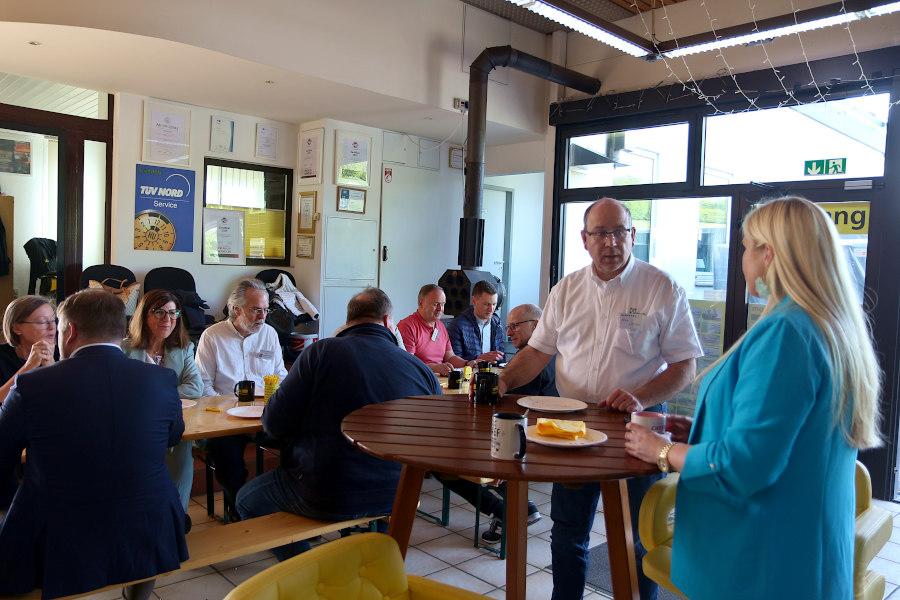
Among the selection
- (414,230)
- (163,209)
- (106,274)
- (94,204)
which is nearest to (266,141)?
(163,209)

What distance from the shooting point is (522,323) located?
4.21 m

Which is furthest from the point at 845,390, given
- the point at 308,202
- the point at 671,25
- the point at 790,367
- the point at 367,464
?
the point at 308,202

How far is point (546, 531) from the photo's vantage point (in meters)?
3.73

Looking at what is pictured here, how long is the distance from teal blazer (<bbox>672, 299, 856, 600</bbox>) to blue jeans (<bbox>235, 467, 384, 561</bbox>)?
4.65 ft

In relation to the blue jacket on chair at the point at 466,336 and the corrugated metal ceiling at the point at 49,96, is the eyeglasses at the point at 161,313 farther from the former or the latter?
the corrugated metal ceiling at the point at 49,96

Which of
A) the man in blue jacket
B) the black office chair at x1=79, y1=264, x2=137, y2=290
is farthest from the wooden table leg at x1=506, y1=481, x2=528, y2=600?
the black office chair at x1=79, y1=264, x2=137, y2=290

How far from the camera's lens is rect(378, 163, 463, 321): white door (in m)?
7.00

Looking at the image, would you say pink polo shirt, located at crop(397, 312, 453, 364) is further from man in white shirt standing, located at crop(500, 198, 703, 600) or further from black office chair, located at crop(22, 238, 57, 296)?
black office chair, located at crop(22, 238, 57, 296)

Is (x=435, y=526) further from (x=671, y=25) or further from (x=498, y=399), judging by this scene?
(x=671, y=25)

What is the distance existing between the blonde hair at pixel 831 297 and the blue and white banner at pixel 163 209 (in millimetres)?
5442

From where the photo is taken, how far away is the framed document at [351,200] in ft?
21.5

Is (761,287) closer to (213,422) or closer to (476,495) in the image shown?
(213,422)

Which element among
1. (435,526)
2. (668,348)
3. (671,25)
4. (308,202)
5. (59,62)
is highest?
(671,25)

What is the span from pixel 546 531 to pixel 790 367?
2635 mm
